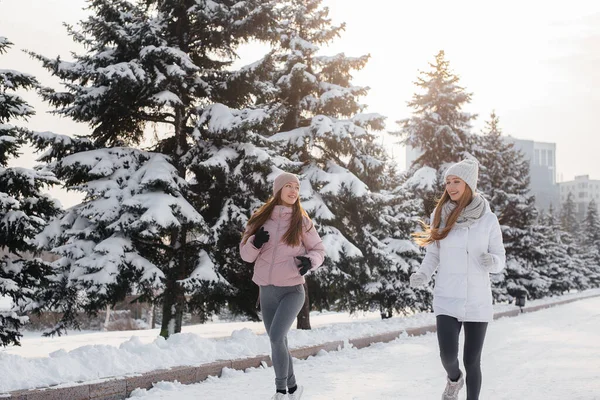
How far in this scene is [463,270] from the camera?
16.1 ft

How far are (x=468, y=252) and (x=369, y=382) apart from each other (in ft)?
10.7

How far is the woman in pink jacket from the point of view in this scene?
17.6ft

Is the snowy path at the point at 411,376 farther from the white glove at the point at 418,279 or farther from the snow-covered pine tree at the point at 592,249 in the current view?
the snow-covered pine tree at the point at 592,249

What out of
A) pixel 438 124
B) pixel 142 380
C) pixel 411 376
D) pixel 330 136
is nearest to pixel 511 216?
pixel 438 124

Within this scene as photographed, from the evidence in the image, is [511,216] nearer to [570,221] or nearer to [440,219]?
[440,219]

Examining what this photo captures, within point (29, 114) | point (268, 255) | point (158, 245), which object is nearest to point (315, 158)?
point (158, 245)

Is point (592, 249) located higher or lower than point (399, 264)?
higher

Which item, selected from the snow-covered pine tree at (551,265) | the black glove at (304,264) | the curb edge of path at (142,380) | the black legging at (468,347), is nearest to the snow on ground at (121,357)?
the curb edge of path at (142,380)

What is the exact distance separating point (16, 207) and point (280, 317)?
5906mm

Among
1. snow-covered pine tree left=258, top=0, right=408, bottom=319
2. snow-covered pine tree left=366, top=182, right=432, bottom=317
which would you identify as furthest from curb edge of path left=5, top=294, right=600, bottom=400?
snow-covered pine tree left=366, top=182, right=432, bottom=317

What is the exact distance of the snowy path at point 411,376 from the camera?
6.61m

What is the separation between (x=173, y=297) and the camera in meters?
Answer: 14.0

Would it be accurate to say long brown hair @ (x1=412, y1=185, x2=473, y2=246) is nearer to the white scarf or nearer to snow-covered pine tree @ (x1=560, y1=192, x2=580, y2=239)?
the white scarf

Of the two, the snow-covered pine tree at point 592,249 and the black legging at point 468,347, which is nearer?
the black legging at point 468,347
